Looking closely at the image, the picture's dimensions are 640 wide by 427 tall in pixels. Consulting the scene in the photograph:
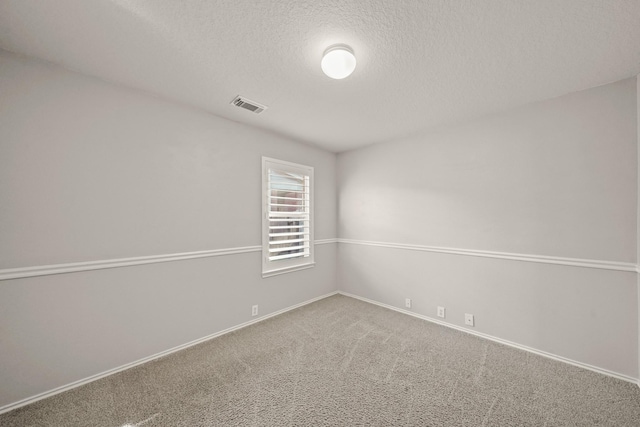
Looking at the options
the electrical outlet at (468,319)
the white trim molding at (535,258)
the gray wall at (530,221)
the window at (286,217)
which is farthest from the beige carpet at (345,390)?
the window at (286,217)

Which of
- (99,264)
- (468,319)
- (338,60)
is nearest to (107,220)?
(99,264)

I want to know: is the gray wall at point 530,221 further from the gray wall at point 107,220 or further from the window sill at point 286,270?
the gray wall at point 107,220

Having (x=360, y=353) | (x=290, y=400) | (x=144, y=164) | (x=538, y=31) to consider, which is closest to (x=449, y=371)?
(x=360, y=353)

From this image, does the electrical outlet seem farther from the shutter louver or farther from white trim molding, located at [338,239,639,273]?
the shutter louver

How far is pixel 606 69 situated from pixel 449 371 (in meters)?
2.77

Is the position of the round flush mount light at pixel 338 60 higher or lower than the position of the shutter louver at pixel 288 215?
higher

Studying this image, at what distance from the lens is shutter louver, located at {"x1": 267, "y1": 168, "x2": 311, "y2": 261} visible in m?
3.17

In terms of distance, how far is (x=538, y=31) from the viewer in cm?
147

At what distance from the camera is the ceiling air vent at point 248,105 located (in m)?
2.32

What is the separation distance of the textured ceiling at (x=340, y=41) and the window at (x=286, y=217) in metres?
1.08

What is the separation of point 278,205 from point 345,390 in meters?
2.18

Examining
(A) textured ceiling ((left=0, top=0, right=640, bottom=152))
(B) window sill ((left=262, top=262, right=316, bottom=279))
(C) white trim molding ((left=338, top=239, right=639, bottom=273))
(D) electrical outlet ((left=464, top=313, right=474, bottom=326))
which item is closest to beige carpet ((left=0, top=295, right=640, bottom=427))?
(D) electrical outlet ((left=464, top=313, right=474, bottom=326))

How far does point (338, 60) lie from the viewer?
64.0 inches

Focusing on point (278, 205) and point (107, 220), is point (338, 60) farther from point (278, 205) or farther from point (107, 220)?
point (107, 220)
